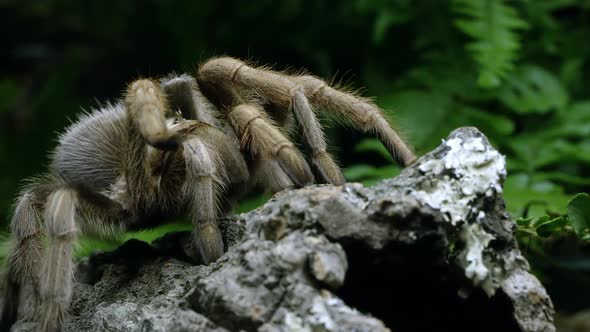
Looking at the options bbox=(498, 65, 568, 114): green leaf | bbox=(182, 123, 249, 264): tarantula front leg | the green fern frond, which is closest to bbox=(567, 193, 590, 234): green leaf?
bbox=(182, 123, 249, 264): tarantula front leg

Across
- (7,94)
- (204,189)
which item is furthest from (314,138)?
(7,94)

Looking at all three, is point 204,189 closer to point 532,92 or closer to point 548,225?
point 548,225

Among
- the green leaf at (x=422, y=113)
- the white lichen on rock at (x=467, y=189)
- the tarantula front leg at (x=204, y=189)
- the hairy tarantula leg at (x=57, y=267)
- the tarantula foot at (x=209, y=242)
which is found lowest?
the hairy tarantula leg at (x=57, y=267)

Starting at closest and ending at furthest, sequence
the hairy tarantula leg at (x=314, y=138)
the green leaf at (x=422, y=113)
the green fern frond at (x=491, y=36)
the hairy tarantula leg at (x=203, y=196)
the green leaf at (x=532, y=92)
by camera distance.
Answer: the hairy tarantula leg at (x=203, y=196)
the hairy tarantula leg at (x=314, y=138)
the green fern frond at (x=491, y=36)
the green leaf at (x=422, y=113)
the green leaf at (x=532, y=92)

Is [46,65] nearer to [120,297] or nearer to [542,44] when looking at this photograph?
[542,44]

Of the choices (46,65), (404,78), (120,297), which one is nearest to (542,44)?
(404,78)

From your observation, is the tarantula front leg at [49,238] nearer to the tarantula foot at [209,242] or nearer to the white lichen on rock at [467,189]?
the tarantula foot at [209,242]

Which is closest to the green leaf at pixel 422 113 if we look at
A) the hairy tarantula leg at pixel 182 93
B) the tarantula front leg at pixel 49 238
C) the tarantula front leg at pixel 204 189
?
the hairy tarantula leg at pixel 182 93
